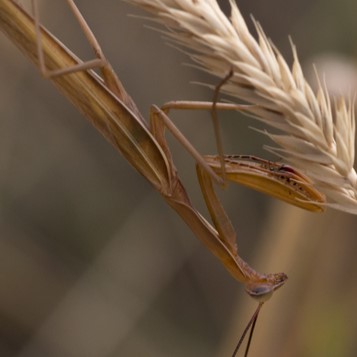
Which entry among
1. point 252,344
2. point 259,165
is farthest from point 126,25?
point 259,165

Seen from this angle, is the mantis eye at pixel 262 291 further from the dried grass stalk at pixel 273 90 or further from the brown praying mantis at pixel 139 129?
the dried grass stalk at pixel 273 90

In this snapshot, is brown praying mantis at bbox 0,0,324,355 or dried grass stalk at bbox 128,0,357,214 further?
brown praying mantis at bbox 0,0,324,355

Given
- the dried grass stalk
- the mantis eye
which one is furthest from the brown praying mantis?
the dried grass stalk

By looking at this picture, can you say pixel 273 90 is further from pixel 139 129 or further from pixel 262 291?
pixel 262 291

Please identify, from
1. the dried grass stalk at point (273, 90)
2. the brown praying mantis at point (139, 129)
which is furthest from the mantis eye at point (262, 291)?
the dried grass stalk at point (273, 90)

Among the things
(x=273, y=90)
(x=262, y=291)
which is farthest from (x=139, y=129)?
(x=262, y=291)

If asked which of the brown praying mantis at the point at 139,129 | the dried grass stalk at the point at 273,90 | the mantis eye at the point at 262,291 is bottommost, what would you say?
the mantis eye at the point at 262,291

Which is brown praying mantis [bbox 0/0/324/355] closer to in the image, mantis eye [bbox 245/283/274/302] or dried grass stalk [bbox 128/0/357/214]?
mantis eye [bbox 245/283/274/302]

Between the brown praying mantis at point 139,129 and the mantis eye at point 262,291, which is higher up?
the brown praying mantis at point 139,129
